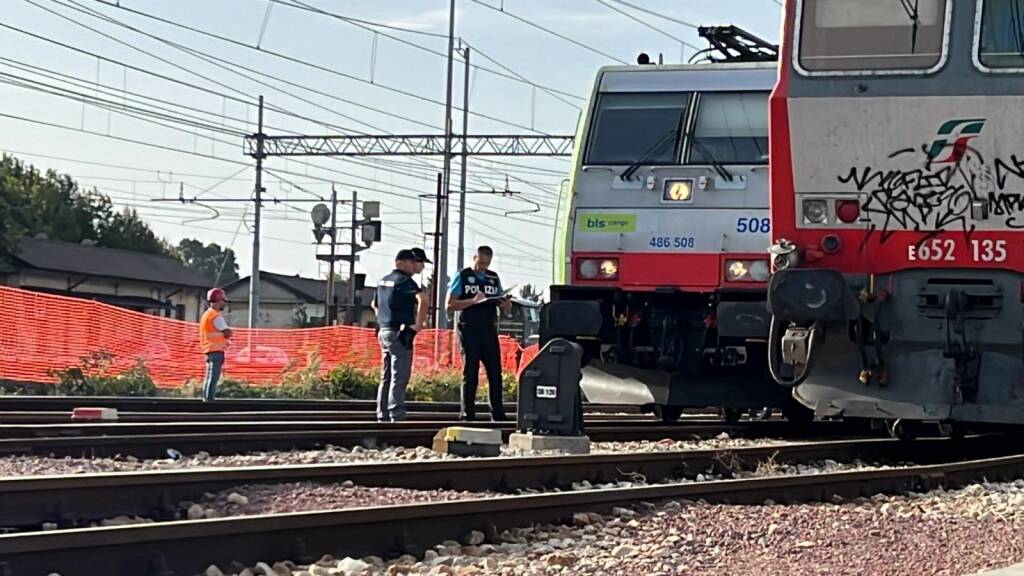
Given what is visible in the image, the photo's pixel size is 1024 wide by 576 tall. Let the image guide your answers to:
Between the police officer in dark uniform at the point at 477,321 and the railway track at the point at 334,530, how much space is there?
4347mm

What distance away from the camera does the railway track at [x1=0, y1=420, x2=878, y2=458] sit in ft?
29.7

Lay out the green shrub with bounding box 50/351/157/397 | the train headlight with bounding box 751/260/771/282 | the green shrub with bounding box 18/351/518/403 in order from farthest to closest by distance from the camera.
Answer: the green shrub with bounding box 18/351/518/403 → the green shrub with bounding box 50/351/157/397 → the train headlight with bounding box 751/260/771/282

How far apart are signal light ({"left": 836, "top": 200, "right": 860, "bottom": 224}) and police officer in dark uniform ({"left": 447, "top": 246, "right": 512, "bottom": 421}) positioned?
12.6 feet

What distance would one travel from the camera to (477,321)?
12570 mm

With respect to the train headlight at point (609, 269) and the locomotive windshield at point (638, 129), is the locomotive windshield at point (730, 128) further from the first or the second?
the train headlight at point (609, 269)

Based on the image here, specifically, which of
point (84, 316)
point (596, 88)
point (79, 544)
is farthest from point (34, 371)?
point (79, 544)

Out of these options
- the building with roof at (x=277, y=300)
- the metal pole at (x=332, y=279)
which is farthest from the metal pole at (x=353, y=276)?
the building with roof at (x=277, y=300)

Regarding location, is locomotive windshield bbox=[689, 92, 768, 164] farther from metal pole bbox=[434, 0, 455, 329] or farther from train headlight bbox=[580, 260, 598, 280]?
metal pole bbox=[434, 0, 455, 329]

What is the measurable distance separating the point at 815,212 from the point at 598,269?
9.44 feet

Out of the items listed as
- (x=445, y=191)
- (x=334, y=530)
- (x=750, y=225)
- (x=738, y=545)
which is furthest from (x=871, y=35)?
(x=445, y=191)

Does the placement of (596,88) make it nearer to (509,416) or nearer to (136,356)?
(509,416)

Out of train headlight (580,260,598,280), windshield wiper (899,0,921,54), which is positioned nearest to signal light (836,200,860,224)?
windshield wiper (899,0,921,54)

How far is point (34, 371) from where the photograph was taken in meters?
21.8

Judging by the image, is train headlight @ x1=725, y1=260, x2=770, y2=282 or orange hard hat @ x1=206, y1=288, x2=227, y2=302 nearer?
train headlight @ x1=725, y1=260, x2=770, y2=282
